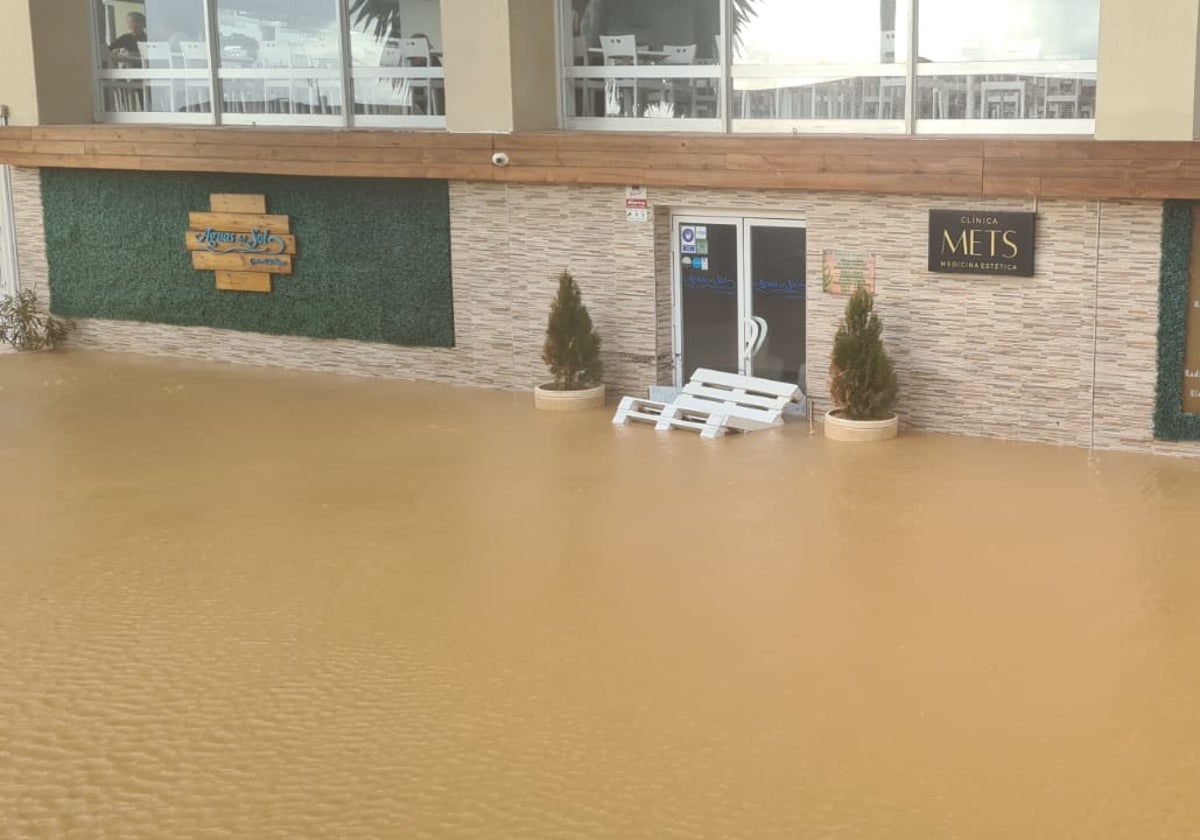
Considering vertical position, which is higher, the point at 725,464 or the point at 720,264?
the point at 720,264

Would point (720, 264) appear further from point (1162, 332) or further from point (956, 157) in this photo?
point (1162, 332)

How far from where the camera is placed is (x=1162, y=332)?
554 inches

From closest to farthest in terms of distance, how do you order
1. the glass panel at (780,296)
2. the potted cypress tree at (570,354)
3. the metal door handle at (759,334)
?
1. the glass panel at (780,296)
2. the metal door handle at (759,334)
3. the potted cypress tree at (570,354)

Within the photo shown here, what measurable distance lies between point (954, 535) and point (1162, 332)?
3.30 metres

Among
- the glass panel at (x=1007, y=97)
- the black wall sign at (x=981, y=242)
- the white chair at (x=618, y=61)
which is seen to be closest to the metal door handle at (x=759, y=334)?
the black wall sign at (x=981, y=242)

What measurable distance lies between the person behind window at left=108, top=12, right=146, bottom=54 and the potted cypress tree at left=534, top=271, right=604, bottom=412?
309 inches

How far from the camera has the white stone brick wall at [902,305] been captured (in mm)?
14297

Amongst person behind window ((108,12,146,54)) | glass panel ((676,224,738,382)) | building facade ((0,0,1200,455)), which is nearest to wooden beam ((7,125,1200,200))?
building facade ((0,0,1200,455))

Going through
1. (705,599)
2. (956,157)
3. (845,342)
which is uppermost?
(956,157)

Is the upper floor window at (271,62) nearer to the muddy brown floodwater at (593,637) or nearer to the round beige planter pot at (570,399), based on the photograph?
the round beige planter pot at (570,399)

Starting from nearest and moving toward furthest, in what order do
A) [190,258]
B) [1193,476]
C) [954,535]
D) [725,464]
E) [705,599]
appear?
1. [705,599]
2. [954,535]
3. [1193,476]
4. [725,464]
5. [190,258]

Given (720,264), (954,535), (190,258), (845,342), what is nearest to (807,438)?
(845,342)

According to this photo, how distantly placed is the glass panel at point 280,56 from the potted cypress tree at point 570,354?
182 inches

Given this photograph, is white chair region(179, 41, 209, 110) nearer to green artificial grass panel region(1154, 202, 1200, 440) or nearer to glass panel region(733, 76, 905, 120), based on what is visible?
glass panel region(733, 76, 905, 120)
